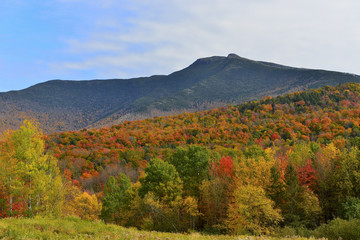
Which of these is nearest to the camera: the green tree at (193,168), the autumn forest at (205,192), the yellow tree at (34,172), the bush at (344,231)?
the bush at (344,231)

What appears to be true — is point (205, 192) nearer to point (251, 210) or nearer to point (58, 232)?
point (251, 210)

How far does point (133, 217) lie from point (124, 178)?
271 inches

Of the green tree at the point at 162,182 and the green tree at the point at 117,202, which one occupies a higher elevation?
the green tree at the point at 162,182

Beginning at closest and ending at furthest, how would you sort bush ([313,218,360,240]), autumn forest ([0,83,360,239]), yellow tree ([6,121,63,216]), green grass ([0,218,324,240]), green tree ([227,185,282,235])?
green grass ([0,218,324,240])
bush ([313,218,360,240])
yellow tree ([6,121,63,216])
autumn forest ([0,83,360,239])
green tree ([227,185,282,235])

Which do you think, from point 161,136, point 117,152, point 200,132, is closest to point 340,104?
point 200,132

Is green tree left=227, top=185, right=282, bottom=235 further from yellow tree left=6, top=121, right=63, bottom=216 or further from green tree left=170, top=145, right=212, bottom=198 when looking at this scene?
yellow tree left=6, top=121, right=63, bottom=216

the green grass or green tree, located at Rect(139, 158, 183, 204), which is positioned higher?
the green grass

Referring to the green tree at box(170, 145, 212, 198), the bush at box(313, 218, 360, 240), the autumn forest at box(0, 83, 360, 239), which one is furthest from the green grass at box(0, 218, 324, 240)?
the green tree at box(170, 145, 212, 198)

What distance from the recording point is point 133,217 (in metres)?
42.6

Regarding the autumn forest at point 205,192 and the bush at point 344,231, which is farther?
the autumn forest at point 205,192

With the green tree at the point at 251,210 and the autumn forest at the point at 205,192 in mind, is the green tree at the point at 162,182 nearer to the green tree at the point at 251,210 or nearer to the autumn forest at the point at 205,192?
the autumn forest at the point at 205,192

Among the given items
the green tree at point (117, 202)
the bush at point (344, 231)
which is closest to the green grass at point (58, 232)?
the bush at point (344, 231)

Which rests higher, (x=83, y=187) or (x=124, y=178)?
(x=124, y=178)

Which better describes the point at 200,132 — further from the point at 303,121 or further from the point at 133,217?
the point at 133,217
